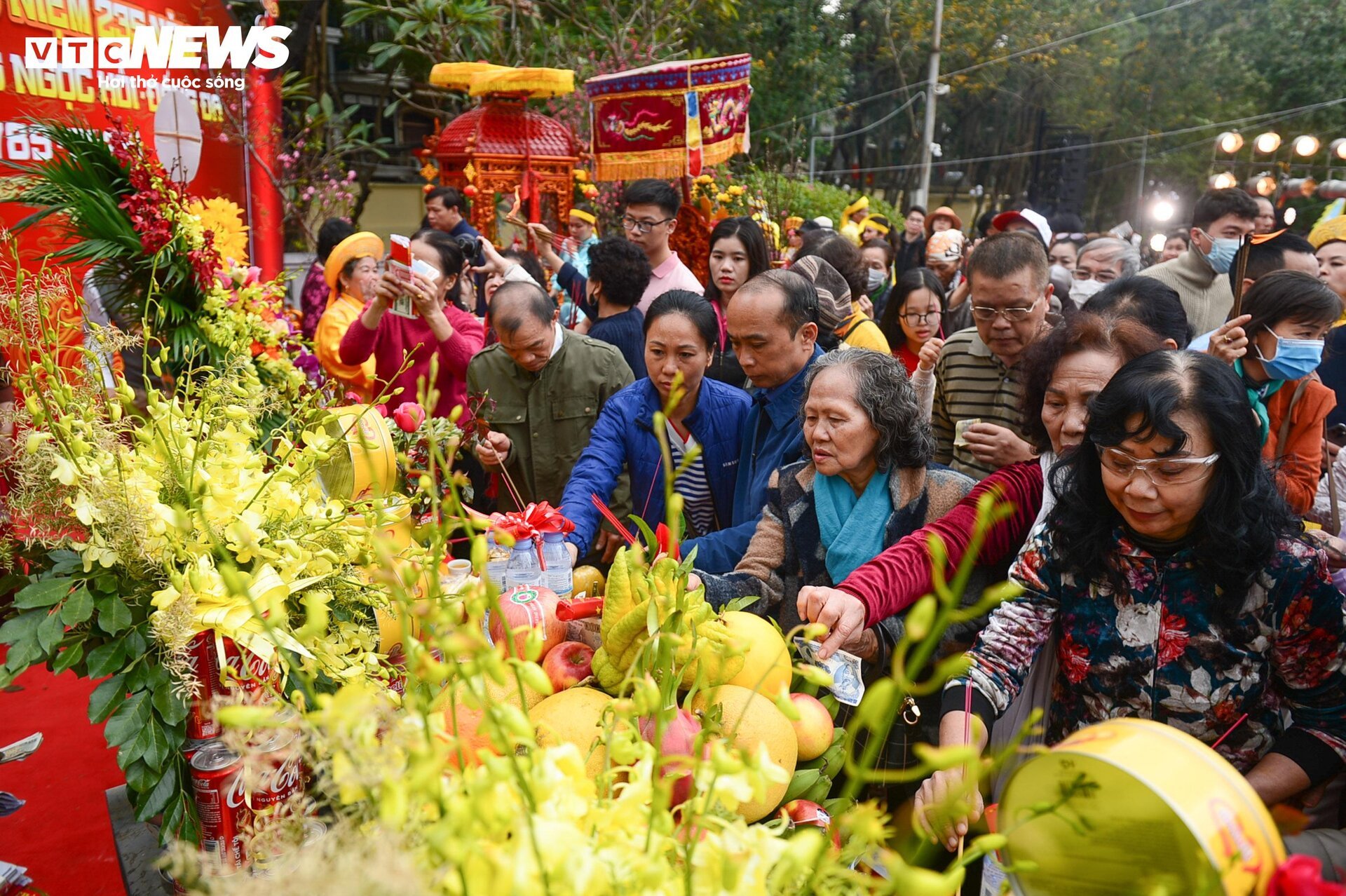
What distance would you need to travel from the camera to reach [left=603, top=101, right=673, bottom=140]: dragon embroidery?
593cm

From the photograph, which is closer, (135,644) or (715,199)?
(135,644)

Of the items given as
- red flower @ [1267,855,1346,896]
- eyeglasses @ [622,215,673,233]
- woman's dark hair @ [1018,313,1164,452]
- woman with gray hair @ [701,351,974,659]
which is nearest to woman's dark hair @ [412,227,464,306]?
eyeglasses @ [622,215,673,233]

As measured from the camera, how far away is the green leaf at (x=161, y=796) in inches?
49.9

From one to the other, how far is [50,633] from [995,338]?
7.24ft

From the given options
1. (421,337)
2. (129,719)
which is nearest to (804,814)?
(129,719)

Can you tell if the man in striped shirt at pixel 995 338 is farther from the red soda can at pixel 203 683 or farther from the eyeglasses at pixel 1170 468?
the red soda can at pixel 203 683

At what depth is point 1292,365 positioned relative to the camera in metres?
2.67

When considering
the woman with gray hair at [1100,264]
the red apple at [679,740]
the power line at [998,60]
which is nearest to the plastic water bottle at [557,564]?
the red apple at [679,740]

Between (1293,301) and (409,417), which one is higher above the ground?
(1293,301)

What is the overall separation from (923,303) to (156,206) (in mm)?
2739

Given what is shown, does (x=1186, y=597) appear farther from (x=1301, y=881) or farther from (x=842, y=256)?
(x=842, y=256)

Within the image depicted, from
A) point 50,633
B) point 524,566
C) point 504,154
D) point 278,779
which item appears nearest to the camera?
point 278,779

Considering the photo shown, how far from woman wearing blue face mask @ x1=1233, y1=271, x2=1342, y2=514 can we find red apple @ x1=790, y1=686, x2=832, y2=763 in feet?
6.50

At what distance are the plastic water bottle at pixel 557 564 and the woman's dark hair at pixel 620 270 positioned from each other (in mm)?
2085
